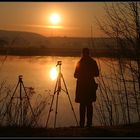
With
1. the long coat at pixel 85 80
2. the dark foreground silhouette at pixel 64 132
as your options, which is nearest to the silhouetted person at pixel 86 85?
the long coat at pixel 85 80

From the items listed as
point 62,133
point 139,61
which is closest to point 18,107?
point 62,133

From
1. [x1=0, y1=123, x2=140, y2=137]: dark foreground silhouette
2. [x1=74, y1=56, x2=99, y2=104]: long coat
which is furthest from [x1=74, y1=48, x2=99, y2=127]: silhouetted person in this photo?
[x1=0, y1=123, x2=140, y2=137]: dark foreground silhouette

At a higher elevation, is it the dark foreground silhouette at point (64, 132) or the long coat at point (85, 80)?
the long coat at point (85, 80)

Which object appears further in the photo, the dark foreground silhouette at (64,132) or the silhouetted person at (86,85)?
the silhouetted person at (86,85)

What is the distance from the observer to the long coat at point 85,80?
851 cm

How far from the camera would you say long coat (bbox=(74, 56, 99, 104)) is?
851cm

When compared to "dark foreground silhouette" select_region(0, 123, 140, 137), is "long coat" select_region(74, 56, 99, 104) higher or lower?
higher

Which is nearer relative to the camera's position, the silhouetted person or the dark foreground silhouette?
the dark foreground silhouette

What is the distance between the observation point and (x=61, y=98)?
709 inches

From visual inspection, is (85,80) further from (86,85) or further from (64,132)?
(64,132)

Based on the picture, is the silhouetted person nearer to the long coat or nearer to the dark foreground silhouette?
the long coat

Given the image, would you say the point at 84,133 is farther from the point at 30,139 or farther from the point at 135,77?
the point at 135,77

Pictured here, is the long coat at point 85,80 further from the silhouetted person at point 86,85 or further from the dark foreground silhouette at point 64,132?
the dark foreground silhouette at point 64,132

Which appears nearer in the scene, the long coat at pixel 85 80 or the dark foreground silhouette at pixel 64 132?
the dark foreground silhouette at pixel 64 132
